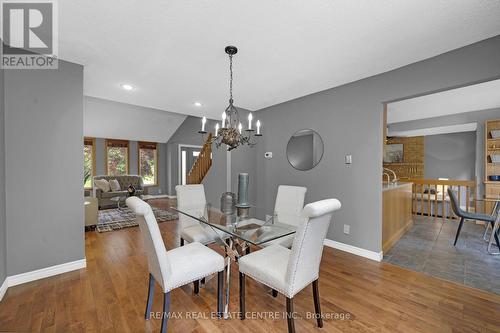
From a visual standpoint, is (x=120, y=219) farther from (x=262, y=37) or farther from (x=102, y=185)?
(x=262, y=37)

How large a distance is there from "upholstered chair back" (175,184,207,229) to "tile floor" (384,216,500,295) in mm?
2545

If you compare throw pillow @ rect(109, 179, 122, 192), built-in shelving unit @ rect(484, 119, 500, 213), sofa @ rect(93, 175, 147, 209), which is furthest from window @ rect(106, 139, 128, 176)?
built-in shelving unit @ rect(484, 119, 500, 213)

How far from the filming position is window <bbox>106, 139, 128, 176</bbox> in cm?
737

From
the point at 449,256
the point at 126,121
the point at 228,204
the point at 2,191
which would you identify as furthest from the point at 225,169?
the point at 126,121

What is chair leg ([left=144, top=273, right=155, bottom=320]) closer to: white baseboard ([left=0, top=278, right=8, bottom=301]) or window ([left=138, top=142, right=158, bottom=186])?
white baseboard ([left=0, top=278, right=8, bottom=301])

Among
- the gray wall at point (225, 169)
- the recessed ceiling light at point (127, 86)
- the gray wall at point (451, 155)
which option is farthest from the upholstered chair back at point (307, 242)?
the gray wall at point (451, 155)

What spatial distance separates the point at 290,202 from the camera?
253cm

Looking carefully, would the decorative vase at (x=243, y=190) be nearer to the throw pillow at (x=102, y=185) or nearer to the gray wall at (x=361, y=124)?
the gray wall at (x=361, y=124)

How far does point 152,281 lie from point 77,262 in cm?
152

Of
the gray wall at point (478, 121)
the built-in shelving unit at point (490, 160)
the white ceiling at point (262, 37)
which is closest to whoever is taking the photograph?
the white ceiling at point (262, 37)

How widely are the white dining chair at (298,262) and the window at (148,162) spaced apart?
25.2ft

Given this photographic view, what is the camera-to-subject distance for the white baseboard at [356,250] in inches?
105

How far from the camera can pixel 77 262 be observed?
2.38 meters

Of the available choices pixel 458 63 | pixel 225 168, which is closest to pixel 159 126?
pixel 225 168
